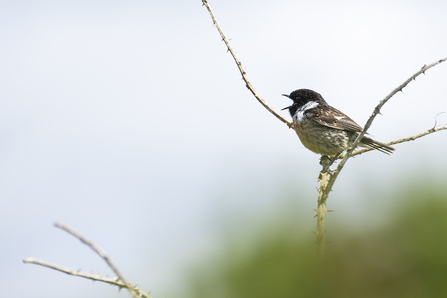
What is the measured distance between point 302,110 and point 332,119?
82 cm

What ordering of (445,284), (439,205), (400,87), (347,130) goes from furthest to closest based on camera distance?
(347,130), (400,87), (439,205), (445,284)

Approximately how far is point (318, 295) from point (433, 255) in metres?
0.49

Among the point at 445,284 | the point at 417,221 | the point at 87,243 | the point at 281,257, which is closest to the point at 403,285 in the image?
the point at 445,284

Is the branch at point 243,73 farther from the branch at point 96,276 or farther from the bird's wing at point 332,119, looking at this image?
the branch at point 96,276

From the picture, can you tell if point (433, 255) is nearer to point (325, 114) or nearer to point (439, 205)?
point (439, 205)

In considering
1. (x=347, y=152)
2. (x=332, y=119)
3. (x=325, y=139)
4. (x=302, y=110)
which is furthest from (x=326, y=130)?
(x=347, y=152)

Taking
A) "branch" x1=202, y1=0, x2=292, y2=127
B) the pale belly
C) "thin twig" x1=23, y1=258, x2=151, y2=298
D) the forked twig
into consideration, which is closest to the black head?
the pale belly

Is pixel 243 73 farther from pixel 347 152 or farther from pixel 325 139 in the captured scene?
pixel 325 139

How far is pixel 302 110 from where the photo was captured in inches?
337

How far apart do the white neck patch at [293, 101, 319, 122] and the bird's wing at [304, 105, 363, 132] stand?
4.8 inches

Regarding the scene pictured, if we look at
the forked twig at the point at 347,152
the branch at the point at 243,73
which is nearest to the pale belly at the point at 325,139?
the branch at the point at 243,73

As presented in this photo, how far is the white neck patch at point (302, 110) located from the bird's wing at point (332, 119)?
0.12 m

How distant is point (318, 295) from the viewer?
5.56ft

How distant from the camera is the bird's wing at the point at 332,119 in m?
7.77
